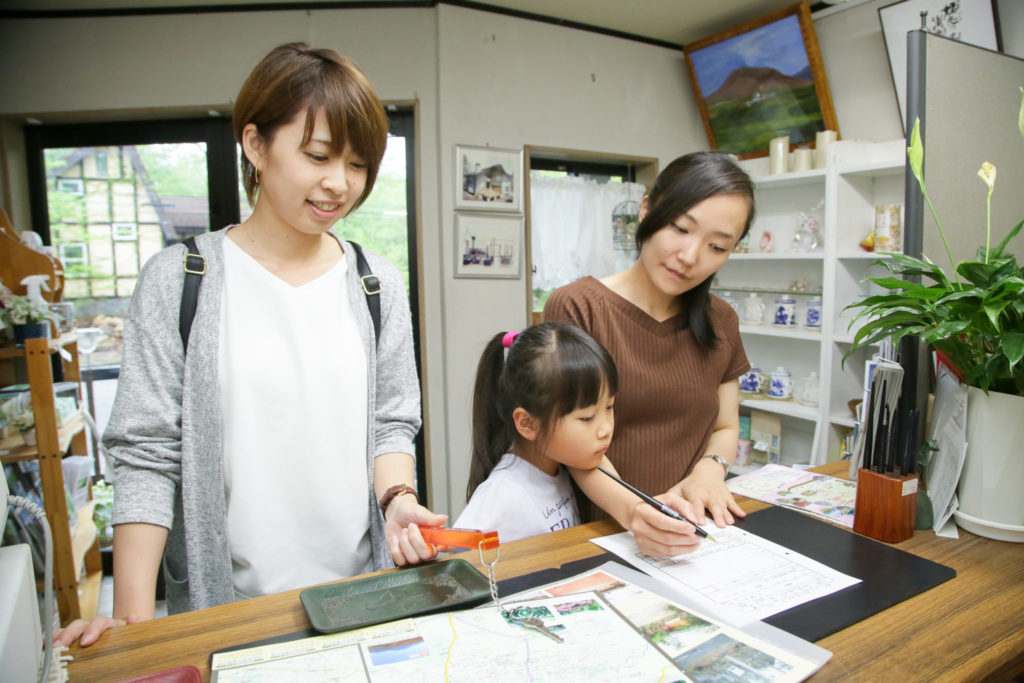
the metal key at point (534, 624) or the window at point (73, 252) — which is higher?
the window at point (73, 252)

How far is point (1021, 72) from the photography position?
4.80 ft

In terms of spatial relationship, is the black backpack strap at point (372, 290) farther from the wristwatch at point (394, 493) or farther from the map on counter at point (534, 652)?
the map on counter at point (534, 652)

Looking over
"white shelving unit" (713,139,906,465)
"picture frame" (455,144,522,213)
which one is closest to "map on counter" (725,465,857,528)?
"white shelving unit" (713,139,906,465)

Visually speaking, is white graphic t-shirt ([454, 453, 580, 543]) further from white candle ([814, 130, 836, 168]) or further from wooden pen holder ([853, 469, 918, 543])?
white candle ([814, 130, 836, 168])

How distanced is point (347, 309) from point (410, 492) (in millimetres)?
321

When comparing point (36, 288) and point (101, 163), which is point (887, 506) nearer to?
point (36, 288)

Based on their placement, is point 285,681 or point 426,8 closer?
point 285,681

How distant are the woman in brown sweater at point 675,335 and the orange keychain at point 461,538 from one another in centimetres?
33

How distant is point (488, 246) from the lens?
304 centimetres

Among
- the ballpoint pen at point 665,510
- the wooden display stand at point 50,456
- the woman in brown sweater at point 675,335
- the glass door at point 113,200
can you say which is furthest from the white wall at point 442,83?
the ballpoint pen at point 665,510

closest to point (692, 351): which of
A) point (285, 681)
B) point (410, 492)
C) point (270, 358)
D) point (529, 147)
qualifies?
point (410, 492)

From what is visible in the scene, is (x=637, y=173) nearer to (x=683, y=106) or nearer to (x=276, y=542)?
(x=683, y=106)

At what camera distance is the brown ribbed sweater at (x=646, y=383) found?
4.23 feet

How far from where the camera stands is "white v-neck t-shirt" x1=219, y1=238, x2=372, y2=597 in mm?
986
